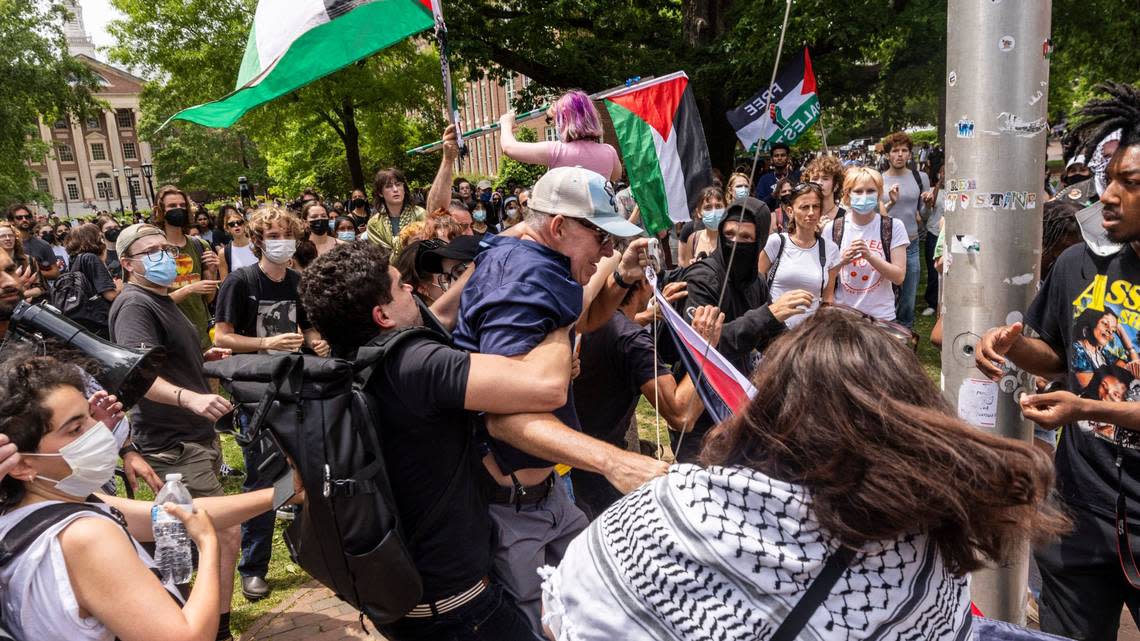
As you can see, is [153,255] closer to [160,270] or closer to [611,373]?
[160,270]

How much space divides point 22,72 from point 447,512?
34301 mm

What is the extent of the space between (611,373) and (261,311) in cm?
285

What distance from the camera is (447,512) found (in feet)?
7.73

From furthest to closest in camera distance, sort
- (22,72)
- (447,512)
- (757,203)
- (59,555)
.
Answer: (22,72) → (757,203) → (447,512) → (59,555)

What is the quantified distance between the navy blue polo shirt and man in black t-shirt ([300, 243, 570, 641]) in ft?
0.21

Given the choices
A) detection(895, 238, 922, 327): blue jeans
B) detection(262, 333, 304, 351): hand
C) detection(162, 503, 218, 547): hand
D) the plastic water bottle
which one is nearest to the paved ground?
detection(262, 333, 304, 351): hand

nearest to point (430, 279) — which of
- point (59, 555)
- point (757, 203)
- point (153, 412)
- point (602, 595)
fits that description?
point (153, 412)

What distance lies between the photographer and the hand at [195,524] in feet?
6.73

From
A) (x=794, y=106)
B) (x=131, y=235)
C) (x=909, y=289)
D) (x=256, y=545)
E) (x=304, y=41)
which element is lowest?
(x=256, y=545)

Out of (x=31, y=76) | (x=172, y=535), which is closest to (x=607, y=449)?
(x=172, y=535)

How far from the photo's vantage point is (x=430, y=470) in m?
2.33

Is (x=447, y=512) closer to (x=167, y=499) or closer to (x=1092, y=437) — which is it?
(x=167, y=499)

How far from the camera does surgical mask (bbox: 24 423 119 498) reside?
81.9 inches

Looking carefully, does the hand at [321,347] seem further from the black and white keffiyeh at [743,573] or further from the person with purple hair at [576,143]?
the black and white keffiyeh at [743,573]
